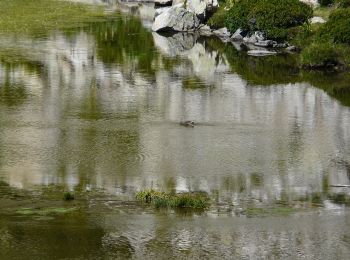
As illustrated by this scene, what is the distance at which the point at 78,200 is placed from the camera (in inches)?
1029

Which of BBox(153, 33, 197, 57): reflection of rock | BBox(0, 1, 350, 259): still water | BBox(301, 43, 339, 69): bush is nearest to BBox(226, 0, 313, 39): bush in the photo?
BBox(153, 33, 197, 57): reflection of rock

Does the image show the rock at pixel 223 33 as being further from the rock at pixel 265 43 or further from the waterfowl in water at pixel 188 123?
the waterfowl in water at pixel 188 123

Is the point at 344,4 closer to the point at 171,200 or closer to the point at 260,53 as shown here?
the point at 260,53

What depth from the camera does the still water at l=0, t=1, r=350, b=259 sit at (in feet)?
73.8

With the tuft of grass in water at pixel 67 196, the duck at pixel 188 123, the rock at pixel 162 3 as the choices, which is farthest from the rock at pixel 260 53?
the tuft of grass in water at pixel 67 196

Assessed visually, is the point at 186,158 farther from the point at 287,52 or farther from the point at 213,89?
the point at 287,52

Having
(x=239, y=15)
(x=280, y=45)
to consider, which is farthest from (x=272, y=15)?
(x=239, y=15)

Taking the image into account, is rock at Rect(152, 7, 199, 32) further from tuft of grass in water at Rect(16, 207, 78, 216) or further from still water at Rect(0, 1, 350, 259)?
tuft of grass in water at Rect(16, 207, 78, 216)

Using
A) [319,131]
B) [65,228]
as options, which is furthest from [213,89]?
[65,228]

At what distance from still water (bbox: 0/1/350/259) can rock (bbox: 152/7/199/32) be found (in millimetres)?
16092

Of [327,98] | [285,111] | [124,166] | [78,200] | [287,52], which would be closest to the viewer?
[78,200]

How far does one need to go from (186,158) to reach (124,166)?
2860 mm

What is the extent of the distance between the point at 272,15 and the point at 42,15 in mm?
26557

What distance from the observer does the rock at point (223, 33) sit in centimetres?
7207
